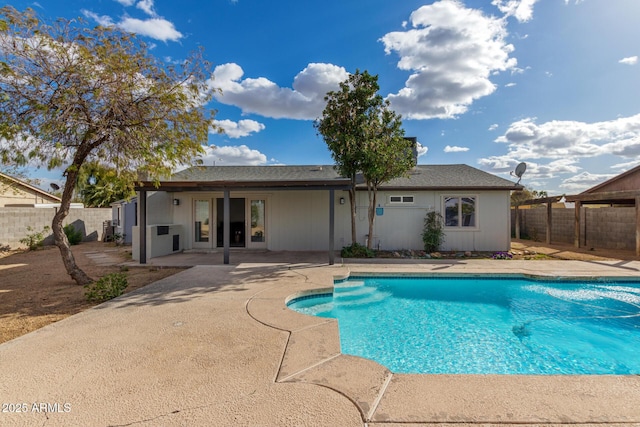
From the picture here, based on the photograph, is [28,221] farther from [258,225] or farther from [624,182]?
[624,182]

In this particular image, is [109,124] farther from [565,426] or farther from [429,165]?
[429,165]

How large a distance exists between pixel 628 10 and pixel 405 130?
20.7ft

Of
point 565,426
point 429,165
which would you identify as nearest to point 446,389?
point 565,426

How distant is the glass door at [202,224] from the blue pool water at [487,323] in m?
6.90

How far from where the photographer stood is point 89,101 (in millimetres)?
5152

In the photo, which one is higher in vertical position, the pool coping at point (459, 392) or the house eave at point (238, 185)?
the house eave at point (238, 185)

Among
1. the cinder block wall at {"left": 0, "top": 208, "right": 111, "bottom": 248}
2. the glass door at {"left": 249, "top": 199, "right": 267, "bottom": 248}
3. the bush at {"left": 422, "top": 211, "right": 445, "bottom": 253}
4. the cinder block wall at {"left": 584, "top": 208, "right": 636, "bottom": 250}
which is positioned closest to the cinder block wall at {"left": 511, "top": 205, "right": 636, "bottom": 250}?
the cinder block wall at {"left": 584, "top": 208, "right": 636, "bottom": 250}

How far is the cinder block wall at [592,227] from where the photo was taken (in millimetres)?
11633

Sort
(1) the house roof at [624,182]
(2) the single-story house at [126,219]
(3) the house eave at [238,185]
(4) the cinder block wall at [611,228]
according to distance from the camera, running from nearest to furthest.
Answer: (3) the house eave at [238,185], (4) the cinder block wall at [611,228], (2) the single-story house at [126,219], (1) the house roof at [624,182]

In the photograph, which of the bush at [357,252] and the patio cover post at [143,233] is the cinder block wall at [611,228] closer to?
the bush at [357,252]

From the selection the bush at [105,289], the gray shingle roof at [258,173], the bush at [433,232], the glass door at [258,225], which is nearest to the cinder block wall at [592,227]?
the bush at [433,232]

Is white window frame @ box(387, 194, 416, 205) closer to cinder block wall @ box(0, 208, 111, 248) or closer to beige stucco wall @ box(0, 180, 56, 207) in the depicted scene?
cinder block wall @ box(0, 208, 111, 248)

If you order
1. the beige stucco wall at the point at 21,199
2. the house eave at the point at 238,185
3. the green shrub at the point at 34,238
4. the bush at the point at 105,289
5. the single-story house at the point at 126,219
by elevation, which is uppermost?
the beige stucco wall at the point at 21,199

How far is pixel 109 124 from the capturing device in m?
5.36
